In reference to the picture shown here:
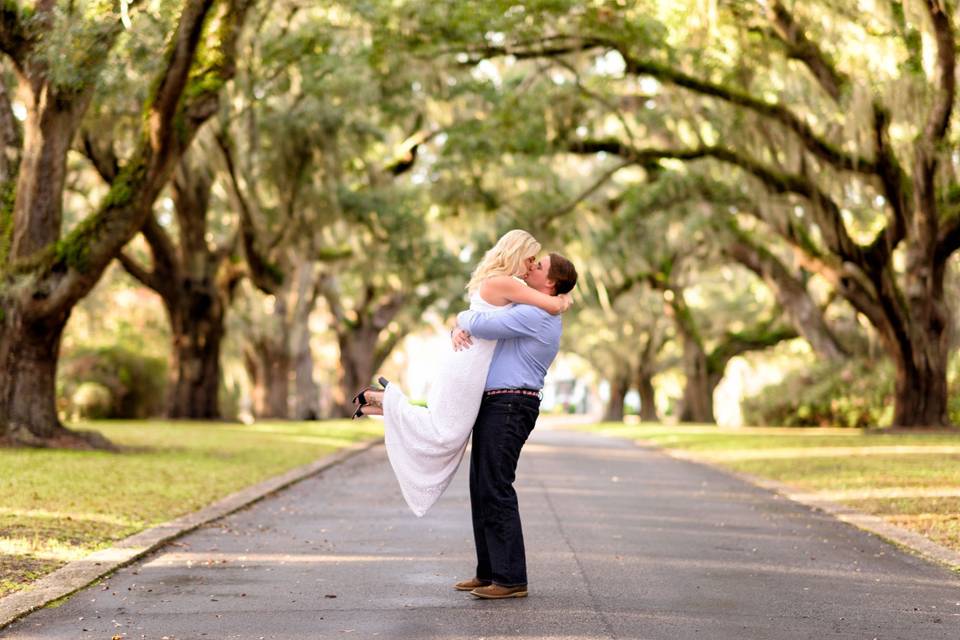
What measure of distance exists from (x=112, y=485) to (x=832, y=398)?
25.1m

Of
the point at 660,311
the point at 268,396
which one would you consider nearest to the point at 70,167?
the point at 268,396

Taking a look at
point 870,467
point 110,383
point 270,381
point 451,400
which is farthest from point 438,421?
point 270,381

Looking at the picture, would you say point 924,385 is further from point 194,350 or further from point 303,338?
point 303,338

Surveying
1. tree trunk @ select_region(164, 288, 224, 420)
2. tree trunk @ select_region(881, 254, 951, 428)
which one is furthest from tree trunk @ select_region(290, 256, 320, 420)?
tree trunk @ select_region(881, 254, 951, 428)

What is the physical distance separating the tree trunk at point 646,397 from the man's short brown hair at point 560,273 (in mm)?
42430

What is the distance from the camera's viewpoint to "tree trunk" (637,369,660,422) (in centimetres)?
4938

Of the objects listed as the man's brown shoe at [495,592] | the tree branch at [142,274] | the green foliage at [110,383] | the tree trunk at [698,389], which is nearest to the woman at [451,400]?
the man's brown shoe at [495,592]

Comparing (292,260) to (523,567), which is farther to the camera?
(292,260)

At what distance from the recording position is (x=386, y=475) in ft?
53.6

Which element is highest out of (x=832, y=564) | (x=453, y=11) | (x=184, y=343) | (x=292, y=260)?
(x=453, y=11)

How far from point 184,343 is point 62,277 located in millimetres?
13703

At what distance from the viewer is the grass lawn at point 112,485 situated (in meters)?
8.23

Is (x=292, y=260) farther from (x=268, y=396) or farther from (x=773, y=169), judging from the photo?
(x=773, y=169)

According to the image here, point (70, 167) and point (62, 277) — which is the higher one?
point (70, 167)
